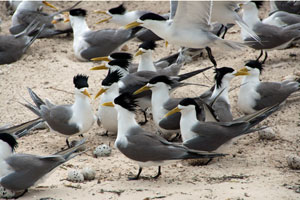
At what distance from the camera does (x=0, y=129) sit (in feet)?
18.2

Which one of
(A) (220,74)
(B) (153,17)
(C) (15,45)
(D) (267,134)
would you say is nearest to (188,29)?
(B) (153,17)

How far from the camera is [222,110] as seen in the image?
231 inches

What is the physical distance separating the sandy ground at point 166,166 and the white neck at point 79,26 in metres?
0.32

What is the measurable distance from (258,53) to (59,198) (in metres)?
4.46

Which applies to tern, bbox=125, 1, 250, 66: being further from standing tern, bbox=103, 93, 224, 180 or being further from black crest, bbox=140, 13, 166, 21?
standing tern, bbox=103, 93, 224, 180

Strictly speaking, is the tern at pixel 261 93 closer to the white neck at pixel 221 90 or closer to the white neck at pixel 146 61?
the white neck at pixel 221 90

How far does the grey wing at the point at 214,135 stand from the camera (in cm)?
534

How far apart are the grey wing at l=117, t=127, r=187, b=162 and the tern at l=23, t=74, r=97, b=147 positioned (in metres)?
0.86

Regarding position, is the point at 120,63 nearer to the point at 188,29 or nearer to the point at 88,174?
the point at 188,29

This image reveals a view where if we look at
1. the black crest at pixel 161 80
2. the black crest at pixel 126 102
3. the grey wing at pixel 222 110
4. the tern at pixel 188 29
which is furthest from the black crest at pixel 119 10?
the black crest at pixel 126 102

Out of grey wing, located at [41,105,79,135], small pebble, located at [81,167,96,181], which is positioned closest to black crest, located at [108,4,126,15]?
grey wing, located at [41,105,79,135]

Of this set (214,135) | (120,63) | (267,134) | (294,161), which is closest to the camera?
(294,161)

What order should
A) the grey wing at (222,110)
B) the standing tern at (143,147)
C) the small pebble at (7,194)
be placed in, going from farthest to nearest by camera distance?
1. the grey wing at (222,110)
2. the standing tern at (143,147)
3. the small pebble at (7,194)

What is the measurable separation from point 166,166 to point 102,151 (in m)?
0.69
